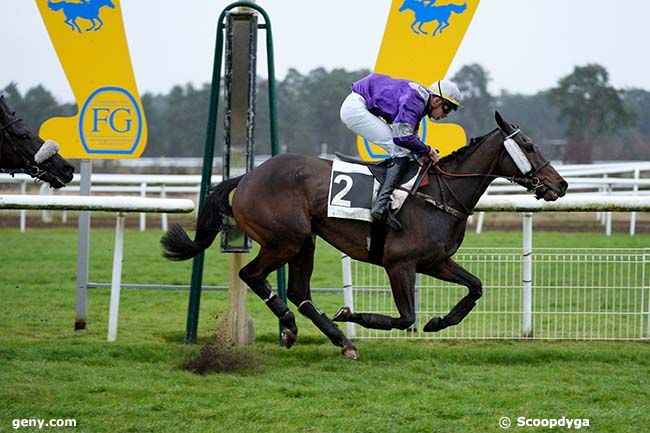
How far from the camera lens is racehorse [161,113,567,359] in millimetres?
6137

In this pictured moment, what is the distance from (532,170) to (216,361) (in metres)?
2.38

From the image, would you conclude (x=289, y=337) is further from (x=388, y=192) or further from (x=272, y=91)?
(x=272, y=91)

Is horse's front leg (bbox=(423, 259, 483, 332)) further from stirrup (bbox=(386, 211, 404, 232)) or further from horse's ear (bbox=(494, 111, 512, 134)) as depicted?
horse's ear (bbox=(494, 111, 512, 134))

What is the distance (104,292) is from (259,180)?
4599mm

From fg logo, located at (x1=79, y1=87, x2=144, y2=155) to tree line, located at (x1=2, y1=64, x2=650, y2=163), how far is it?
1821 centimetres

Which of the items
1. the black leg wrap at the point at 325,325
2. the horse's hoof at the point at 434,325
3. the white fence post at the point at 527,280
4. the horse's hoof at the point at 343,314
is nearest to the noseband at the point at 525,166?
the horse's hoof at the point at 434,325

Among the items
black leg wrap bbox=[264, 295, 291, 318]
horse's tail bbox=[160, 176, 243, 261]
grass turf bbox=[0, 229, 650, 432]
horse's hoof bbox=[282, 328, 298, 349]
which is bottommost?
grass turf bbox=[0, 229, 650, 432]

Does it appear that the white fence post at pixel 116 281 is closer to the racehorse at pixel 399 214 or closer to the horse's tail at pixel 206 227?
the horse's tail at pixel 206 227

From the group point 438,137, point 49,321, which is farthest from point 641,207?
point 49,321

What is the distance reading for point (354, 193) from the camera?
6.23m

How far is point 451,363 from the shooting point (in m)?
6.48

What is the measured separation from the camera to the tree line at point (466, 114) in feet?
95.3

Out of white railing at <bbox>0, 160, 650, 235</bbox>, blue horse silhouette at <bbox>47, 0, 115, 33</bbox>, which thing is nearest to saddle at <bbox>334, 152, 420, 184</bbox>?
blue horse silhouette at <bbox>47, 0, 115, 33</bbox>

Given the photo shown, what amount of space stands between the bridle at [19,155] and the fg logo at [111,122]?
2016 mm
